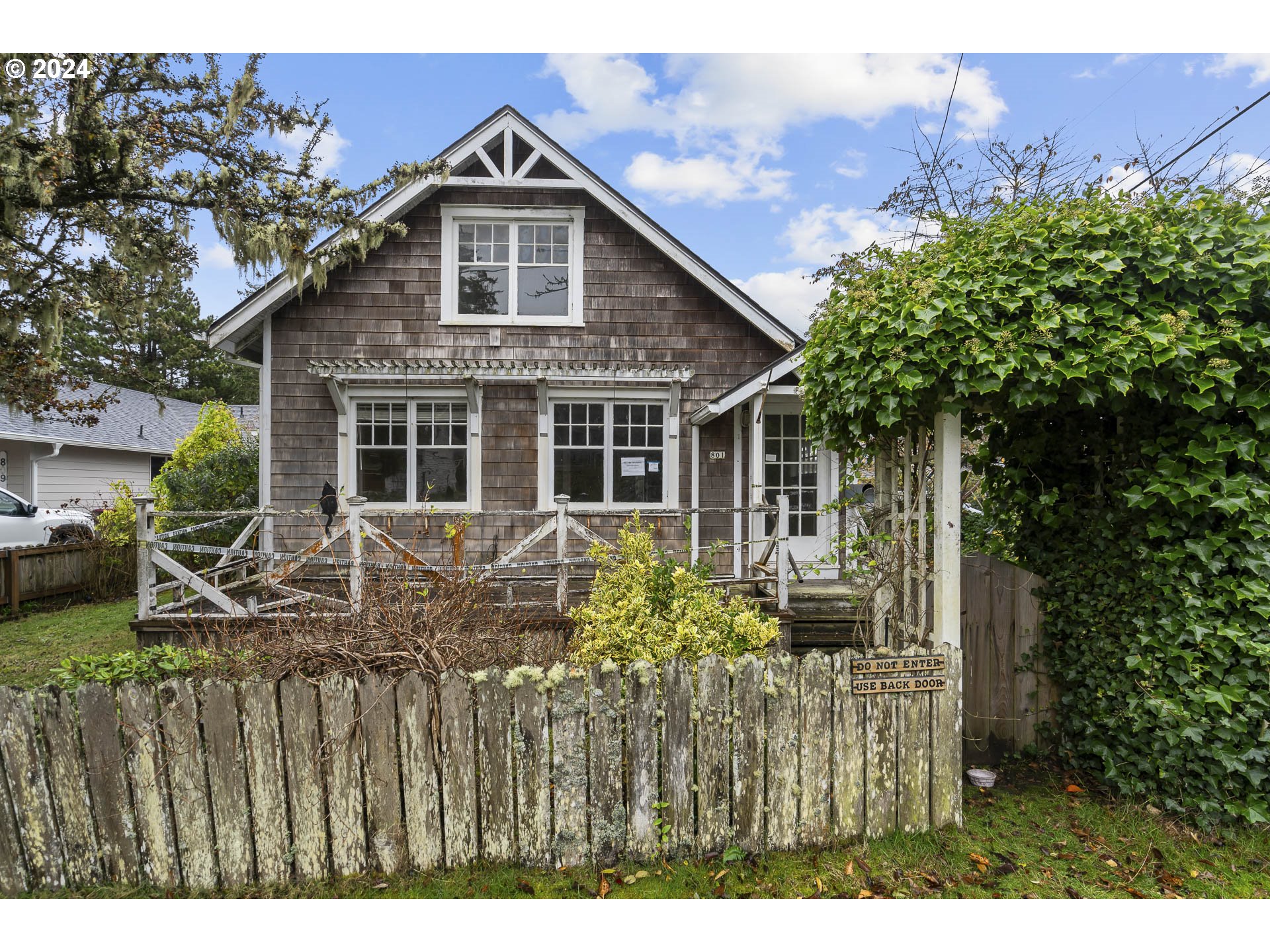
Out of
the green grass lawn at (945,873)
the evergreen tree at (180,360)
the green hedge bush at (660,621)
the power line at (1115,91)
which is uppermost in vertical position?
the evergreen tree at (180,360)

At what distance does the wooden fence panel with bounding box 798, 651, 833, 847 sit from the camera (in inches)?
122

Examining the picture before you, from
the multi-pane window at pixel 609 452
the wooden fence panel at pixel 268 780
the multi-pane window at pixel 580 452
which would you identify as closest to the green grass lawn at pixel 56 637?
the wooden fence panel at pixel 268 780

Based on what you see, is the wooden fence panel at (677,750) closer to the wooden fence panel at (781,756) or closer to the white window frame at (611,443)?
the wooden fence panel at (781,756)

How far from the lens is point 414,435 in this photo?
29.2 feet

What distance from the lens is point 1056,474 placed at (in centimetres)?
405

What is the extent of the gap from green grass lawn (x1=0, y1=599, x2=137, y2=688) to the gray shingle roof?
5654 millimetres

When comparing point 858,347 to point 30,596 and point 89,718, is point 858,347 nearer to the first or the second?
point 89,718

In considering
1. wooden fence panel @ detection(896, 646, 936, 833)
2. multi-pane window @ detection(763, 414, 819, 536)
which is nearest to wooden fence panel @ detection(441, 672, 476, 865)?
wooden fence panel @ detection(896, 646, 936, 833)

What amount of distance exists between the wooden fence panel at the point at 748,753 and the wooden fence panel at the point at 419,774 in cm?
150

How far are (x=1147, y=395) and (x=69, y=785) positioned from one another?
5.94 meters

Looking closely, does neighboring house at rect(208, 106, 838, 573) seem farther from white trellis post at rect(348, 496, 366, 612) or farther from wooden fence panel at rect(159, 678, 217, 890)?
wooden fence panel at rect(159, 678, 217, 890)

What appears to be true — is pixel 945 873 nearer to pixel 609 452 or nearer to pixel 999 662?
pixel 999 662

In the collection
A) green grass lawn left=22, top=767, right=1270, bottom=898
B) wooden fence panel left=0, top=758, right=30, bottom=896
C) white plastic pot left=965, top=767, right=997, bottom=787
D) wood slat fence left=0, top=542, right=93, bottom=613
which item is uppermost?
wood slat fence left=0, top=542, right=93, bottom=613

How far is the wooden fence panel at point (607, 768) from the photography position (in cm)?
295
